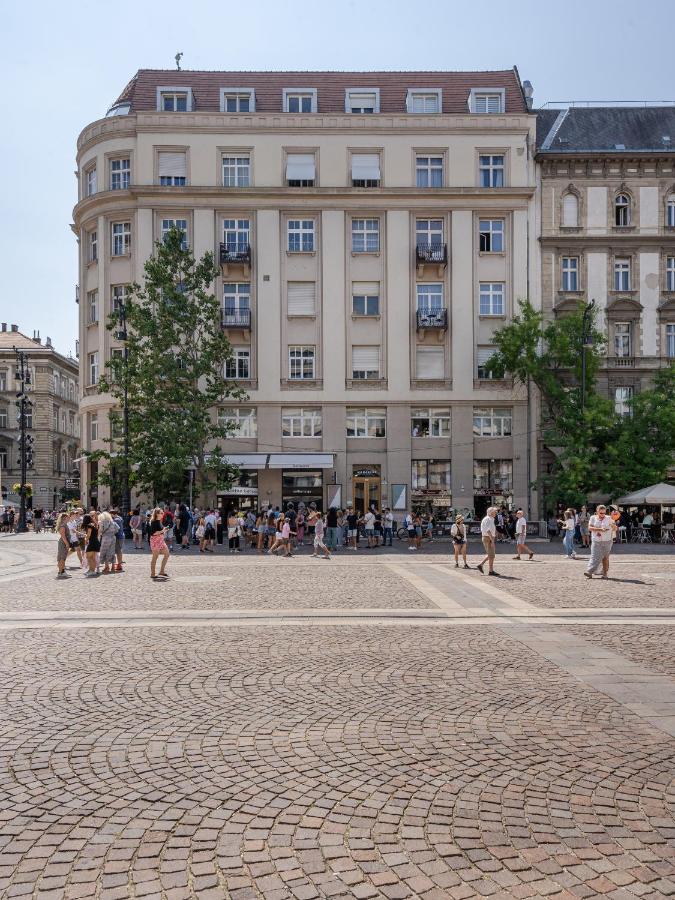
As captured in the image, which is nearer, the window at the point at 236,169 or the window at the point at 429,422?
the window at the point at 429,422

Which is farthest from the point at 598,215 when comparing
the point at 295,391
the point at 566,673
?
the point at 566,673

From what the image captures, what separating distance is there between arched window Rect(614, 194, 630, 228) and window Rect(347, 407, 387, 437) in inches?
666

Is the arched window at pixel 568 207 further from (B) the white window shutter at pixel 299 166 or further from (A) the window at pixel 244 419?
(A) the window at pixel 244 419

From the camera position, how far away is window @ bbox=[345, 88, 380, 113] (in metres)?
41.6

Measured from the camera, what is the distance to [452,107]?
1639 inches

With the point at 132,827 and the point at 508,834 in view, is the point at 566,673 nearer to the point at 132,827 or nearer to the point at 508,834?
the point at 508,834

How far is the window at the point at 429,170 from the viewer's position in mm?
40062

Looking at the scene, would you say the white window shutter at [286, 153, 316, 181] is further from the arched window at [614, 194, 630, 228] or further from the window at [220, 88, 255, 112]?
the arched window at [614, 194, 630, 228]

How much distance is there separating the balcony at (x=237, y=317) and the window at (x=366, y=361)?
5884mm

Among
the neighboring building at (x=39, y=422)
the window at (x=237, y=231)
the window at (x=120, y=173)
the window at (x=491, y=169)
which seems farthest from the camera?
the neighboring building at (x=39, y=422)

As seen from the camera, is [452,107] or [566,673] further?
[452,107]

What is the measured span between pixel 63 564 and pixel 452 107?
35156 mm

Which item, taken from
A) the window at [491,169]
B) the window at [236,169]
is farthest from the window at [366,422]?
the window at [491,169]

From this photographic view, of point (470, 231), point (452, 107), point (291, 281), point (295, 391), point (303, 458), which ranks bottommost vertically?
point (303, 458)
